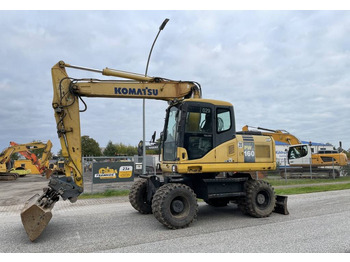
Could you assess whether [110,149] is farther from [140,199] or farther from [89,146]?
[140,199]

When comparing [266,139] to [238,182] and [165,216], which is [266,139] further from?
[165,216]

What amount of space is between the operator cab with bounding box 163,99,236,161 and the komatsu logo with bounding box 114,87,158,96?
2.18 feet

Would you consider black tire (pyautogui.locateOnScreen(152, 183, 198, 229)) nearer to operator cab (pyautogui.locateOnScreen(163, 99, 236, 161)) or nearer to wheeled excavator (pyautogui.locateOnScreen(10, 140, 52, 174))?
operator cab (pyautogui.locateOnScreen(163, 99, 236, 161))

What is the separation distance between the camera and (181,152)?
6.98 metres

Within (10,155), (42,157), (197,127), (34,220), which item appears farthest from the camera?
(42,157)

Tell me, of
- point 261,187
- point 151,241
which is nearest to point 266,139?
point 261,187

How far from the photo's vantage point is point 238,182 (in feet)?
25.8

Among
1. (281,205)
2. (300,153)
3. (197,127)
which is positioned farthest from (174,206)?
(300,153)

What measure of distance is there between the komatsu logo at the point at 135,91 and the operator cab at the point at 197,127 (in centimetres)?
67

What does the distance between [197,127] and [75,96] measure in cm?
326

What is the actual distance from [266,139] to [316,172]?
60.9ft

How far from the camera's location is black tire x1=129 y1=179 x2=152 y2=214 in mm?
8156

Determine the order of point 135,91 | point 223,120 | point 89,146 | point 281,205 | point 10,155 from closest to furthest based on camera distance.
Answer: point 223,120 < point 135,91 < point 281,205 < point 10,155 < point 89,146

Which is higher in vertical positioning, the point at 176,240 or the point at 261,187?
the point at 261,187
